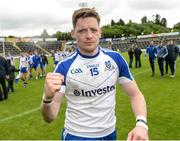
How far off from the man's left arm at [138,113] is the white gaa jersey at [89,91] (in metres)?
0.10

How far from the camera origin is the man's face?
300cm

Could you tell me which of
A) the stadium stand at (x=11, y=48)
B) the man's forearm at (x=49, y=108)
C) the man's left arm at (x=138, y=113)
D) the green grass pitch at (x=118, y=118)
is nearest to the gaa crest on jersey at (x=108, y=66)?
the man's left arm at (x=138, y=113)

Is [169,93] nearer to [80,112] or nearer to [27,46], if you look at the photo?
[80,112]

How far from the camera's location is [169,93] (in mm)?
13977

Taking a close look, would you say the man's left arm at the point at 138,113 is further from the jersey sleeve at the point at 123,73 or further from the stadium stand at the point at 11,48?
the stadium stand at the point at 11,48

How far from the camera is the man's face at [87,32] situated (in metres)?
3.00

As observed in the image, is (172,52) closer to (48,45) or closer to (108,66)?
(108,66)

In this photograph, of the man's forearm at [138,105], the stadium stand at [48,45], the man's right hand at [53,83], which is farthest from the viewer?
the stadium stand at [48,45]

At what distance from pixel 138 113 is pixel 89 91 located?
497mm

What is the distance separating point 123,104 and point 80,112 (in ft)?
28.5

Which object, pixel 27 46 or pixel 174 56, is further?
pixel 27 46

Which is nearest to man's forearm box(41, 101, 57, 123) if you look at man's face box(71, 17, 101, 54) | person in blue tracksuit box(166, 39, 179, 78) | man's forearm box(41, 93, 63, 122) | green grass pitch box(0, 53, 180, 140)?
man's forearm box(41, 93, 63, 122)

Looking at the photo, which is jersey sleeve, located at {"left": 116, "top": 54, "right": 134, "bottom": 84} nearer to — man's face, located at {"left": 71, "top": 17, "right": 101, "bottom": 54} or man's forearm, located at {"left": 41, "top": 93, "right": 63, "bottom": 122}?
man's face, located at {"left": 71, "top": 17, "right": 101, "bottom": 54}

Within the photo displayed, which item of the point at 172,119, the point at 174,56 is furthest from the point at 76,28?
the point at 174,56
